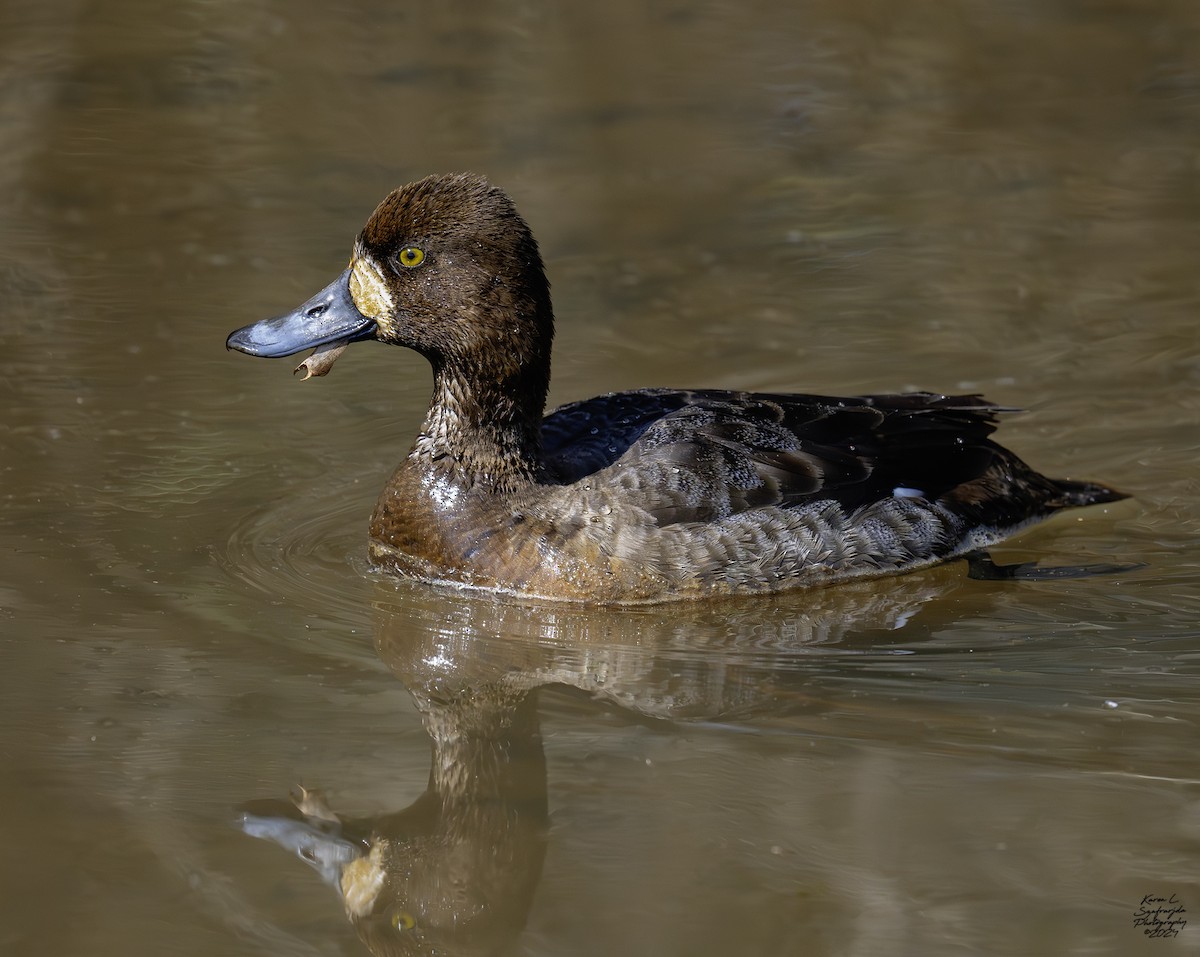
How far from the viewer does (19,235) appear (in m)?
10.7

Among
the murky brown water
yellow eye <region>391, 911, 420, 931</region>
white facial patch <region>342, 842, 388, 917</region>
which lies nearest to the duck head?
the murky brown water

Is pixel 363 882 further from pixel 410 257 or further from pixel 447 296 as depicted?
pixel 410 257

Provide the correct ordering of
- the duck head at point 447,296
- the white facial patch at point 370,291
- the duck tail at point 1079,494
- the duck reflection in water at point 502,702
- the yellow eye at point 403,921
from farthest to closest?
1. the duck tail at point 1079,494
2. the white facial patch at point 370,291
3. the duck head at point 447,296
4. the duck reflection in water at point 502,702
5. the yellow eye at point 403,921

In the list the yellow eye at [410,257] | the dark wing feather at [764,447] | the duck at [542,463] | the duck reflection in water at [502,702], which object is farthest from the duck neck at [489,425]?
the duck reflection in water at [502,702]

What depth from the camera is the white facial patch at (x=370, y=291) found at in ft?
23.1

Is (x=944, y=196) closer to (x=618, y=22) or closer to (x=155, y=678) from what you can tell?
(x=618, y=22)

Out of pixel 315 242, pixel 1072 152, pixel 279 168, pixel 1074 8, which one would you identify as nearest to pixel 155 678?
pixel 315 242

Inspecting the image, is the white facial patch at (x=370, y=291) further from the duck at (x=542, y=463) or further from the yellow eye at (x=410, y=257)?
the yellow eye at (x=410, y=257)

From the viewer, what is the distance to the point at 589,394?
29.7 ft

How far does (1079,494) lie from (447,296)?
3.20m

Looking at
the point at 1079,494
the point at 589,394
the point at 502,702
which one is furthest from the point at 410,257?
the point at 1079,494

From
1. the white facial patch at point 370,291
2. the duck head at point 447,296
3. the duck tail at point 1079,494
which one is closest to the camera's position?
the duck head at point 447,296

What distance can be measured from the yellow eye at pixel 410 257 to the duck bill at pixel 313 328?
278mm

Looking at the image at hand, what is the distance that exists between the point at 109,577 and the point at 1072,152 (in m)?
8.31
